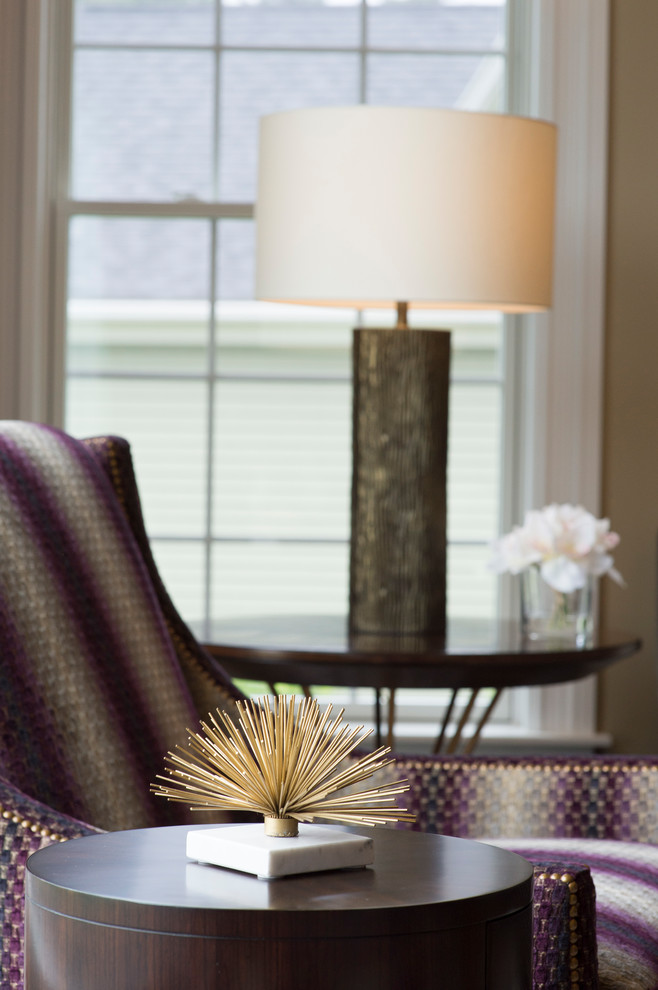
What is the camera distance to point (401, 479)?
224cm

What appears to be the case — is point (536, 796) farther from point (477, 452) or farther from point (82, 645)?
point (477, 452)

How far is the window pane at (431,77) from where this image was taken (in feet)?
10.4

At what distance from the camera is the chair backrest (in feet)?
4.50

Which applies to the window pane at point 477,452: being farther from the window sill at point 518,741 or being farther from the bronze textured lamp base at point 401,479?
the bronze textured lamp base at point 401,479

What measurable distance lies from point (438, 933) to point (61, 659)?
2.46 ft

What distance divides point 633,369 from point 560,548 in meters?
0.93

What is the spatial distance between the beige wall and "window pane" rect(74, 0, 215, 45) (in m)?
0.97

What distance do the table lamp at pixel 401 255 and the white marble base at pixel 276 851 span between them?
1.34 meters

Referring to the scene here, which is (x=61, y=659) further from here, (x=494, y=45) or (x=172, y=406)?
(x=494, y=45)

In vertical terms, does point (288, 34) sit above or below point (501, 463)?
above

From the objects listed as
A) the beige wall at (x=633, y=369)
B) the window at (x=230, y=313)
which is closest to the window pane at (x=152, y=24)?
the window at (x=230, y=313)

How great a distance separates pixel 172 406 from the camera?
10.6 ft

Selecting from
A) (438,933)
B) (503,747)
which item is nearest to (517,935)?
(438,933)

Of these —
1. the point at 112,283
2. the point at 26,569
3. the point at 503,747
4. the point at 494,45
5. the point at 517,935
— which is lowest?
the point at 503,747
